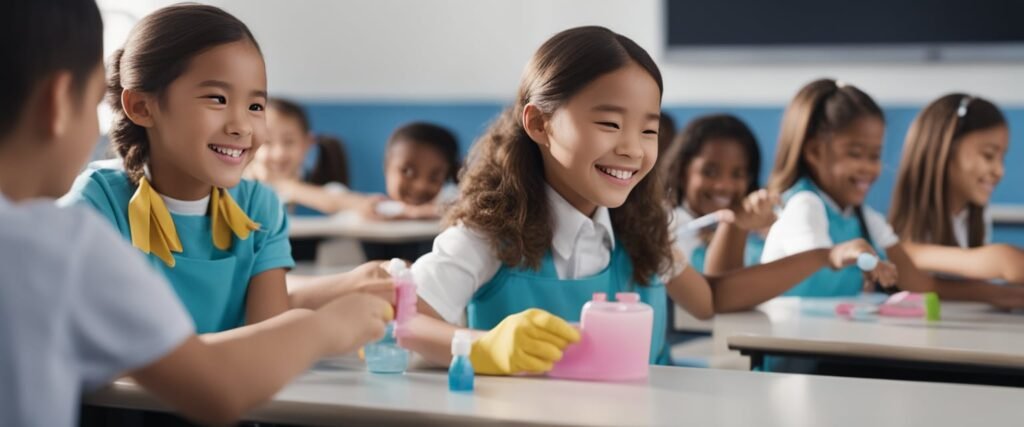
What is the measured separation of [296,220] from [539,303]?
3.04 meters

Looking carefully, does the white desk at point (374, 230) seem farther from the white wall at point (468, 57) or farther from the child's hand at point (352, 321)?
the child's hand at point (352, 321)

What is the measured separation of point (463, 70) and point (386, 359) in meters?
4.63

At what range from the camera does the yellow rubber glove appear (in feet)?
4.82

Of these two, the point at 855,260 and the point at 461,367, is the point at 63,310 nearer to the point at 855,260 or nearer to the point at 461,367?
the point at 461,367

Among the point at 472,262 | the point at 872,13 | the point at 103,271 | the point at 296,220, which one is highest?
the point at 872,13

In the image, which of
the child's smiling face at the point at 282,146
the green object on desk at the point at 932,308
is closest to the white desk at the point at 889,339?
the green object on desk at the point at 932,308

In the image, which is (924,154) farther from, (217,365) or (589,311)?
(217,365)

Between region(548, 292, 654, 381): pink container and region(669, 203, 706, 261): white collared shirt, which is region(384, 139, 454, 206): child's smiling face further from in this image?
region(548, 292, 654, 381): pink container

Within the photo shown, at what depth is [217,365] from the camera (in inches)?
42.8

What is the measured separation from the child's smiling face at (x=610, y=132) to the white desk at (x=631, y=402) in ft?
1.14

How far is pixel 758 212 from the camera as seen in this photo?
2521mm

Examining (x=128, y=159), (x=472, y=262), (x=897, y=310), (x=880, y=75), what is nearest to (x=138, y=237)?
(x=128, y=159)

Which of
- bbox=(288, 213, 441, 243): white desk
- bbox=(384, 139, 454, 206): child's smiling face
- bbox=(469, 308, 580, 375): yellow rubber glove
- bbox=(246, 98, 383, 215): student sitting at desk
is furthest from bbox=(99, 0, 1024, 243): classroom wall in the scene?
bbox=(469, 308, 580, 375): yellow rubber glove

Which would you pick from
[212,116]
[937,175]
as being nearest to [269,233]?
[212,116]
